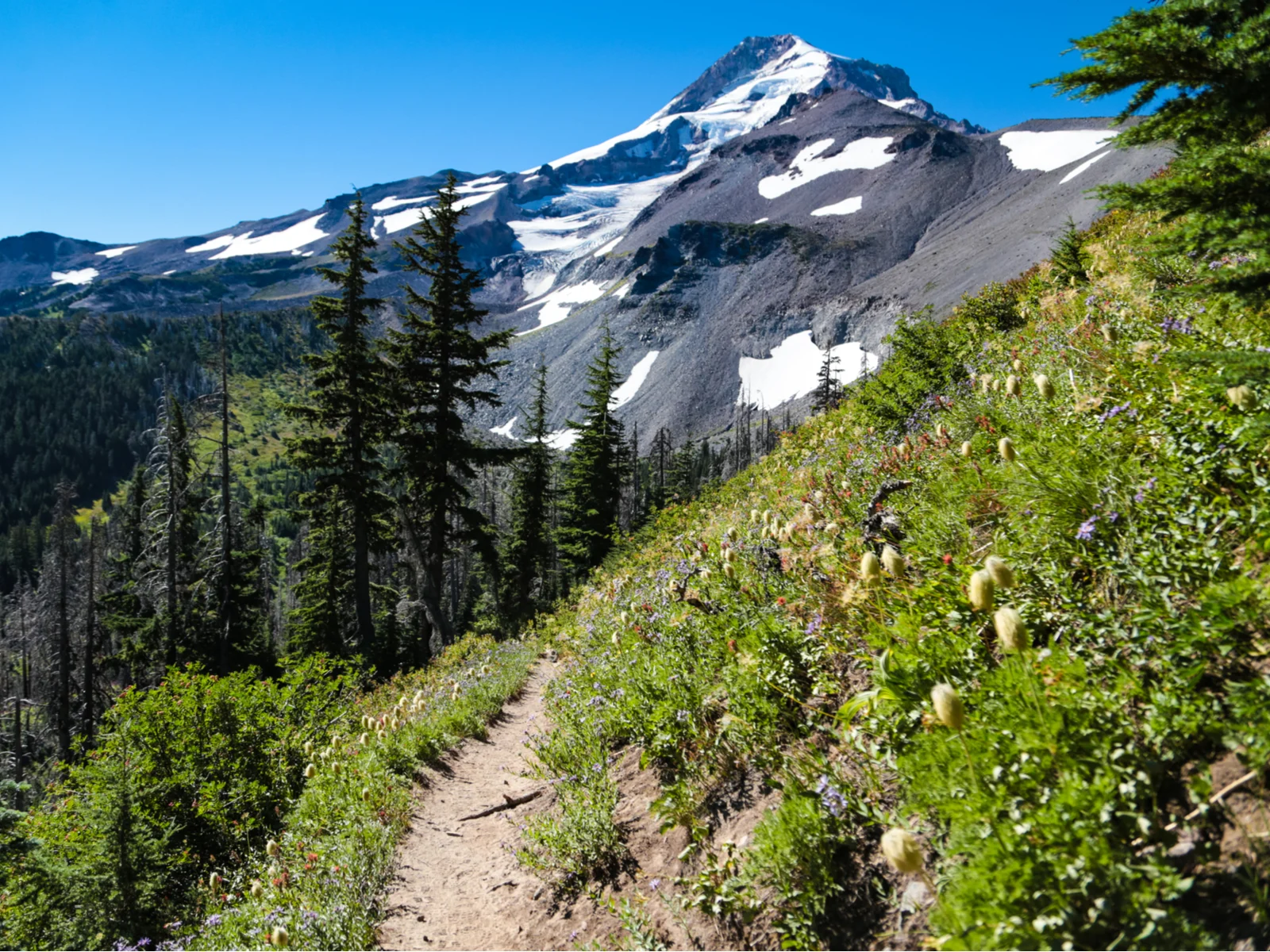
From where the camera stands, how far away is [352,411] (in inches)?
747

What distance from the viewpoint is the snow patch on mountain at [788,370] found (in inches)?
3660

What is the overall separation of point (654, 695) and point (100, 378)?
218326 mm

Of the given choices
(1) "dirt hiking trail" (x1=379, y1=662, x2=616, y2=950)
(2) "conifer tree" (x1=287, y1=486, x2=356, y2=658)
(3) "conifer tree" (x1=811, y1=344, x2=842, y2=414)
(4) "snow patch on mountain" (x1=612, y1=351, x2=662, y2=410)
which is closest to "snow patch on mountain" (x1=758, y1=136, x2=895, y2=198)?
(4) "snow patch on mountain" (x1=612, y1=351, x2=662, y2=410)

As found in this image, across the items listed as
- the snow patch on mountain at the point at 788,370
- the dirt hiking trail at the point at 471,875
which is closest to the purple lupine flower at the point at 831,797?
the dirt hiking trail at the point at 471,875

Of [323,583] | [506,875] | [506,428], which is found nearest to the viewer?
[506,875]

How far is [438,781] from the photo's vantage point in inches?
313

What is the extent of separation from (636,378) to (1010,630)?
4464 inches

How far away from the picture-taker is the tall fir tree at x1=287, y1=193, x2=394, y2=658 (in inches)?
731

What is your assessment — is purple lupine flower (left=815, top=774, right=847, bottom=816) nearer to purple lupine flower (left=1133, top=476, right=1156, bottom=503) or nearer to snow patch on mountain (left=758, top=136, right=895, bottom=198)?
purple lupine flower (left=1133, top=476, right=1156, bottom=503)

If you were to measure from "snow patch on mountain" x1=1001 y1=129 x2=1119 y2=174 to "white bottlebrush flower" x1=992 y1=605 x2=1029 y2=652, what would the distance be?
5109 inches

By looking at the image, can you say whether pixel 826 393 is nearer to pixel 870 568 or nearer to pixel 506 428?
pixel 870 568

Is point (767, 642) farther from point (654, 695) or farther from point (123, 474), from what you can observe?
point (123, 474)

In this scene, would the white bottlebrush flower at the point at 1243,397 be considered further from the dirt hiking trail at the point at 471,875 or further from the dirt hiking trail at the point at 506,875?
the dirt hiking trail at the point at 471,875

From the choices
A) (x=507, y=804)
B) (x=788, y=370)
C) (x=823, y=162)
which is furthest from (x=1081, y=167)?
(x=507, y=804)
